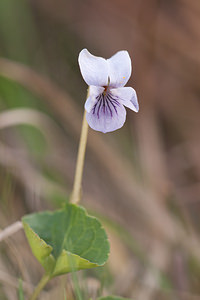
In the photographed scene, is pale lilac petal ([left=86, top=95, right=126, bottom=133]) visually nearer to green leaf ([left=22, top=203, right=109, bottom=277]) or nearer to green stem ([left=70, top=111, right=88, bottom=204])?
green stem ([left=70, top=111, right=88, bottom=204])

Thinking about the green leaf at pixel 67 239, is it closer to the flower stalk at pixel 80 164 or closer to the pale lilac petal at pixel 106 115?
the flower stalk at pixel 80 164

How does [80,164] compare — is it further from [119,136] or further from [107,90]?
[119,136]

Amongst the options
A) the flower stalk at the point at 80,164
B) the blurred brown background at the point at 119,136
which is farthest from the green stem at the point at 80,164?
the blurred brown background at the point at 119,136

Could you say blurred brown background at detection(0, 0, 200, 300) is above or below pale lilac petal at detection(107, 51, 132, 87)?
above

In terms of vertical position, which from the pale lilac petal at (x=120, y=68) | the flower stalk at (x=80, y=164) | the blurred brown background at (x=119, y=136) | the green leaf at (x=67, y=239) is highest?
the blurred brown background at (x=119, y=136)

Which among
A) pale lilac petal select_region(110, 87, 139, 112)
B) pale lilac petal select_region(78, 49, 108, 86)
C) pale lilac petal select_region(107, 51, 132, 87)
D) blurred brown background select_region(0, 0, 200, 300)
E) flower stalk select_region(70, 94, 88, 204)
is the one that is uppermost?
blurred brown background select_region(0, 0, 200, 300)

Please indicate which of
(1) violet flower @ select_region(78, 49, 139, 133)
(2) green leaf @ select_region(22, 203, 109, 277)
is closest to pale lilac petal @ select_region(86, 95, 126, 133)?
(1) violet flower @ select_region(78, 49, 139, 133)

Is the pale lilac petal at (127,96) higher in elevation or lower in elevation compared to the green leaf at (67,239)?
higher

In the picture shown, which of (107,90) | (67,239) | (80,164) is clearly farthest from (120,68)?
(67,239)
